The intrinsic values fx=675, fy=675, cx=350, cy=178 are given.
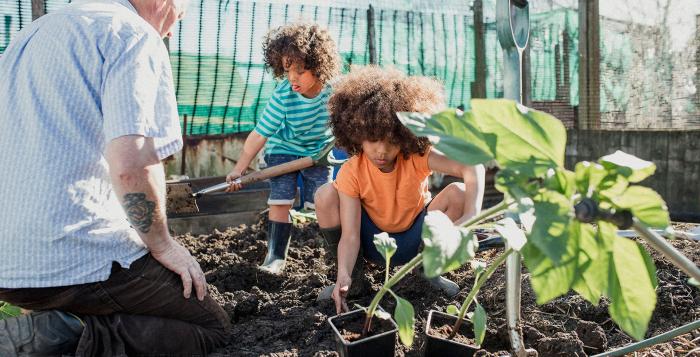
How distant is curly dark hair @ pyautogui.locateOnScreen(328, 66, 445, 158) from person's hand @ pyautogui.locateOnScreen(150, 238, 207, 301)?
812 millimetres

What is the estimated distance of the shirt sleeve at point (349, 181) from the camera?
2697mm

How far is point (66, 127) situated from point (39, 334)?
62 cm

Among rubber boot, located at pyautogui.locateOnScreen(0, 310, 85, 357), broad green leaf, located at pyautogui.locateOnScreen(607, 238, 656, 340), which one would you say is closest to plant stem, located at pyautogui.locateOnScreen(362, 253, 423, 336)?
broad green leaf, located at pyautogui.locateOnScreen(607, 238, 656, 340)

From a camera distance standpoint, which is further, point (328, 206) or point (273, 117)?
point (273, 117)

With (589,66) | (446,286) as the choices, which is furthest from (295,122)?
(589,66)

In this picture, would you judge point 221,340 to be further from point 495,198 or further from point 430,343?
point 495,198

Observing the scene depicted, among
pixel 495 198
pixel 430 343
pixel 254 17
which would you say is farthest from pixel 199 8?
pixel 430 343

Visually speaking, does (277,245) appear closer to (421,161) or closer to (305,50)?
(305,50)

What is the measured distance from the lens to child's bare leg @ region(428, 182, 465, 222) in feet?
9.04

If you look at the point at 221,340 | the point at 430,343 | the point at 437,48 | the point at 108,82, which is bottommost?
the point at 221,340

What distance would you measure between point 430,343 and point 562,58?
5.16 metres

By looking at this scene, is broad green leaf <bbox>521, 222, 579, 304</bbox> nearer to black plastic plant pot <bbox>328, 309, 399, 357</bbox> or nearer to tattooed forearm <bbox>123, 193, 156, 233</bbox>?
black plastic plant pot <bbox>328, 309, 399, 357</bbox>

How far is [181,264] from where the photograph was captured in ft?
6.88

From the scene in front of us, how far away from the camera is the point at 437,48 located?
607 centimetres
